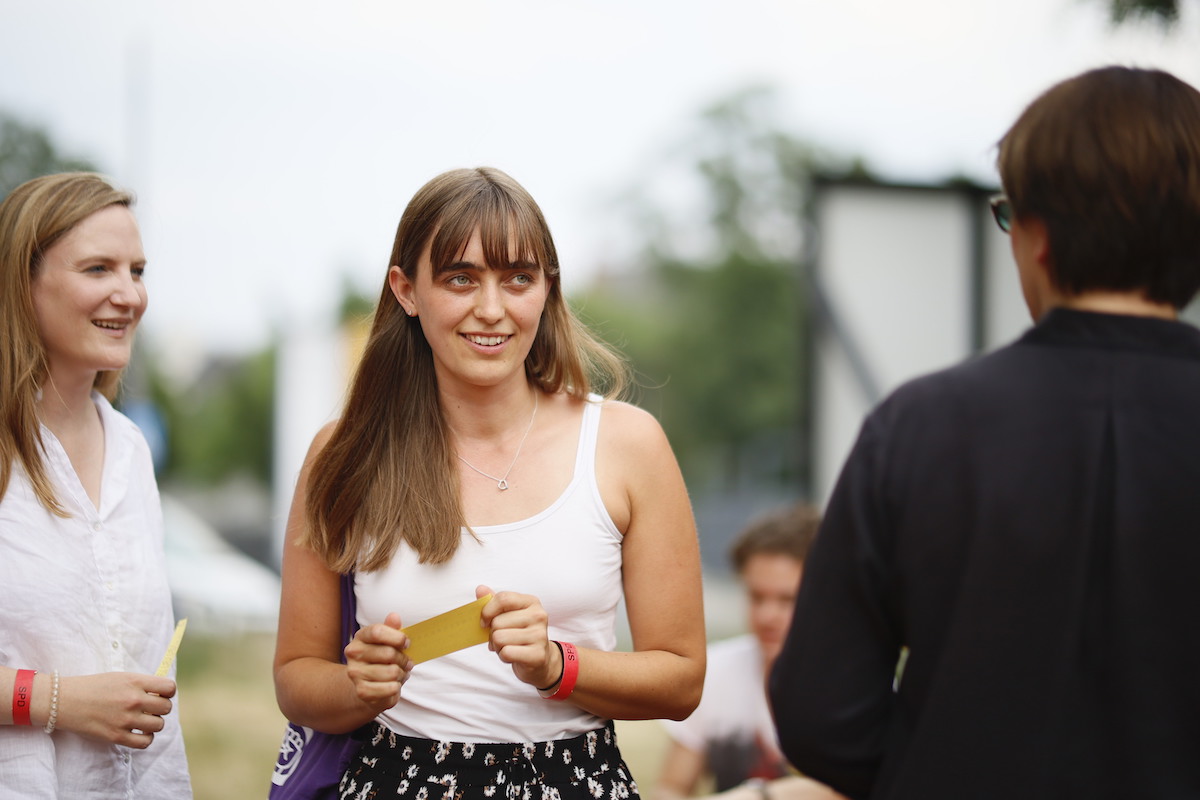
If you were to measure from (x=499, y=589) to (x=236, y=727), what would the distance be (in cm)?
648

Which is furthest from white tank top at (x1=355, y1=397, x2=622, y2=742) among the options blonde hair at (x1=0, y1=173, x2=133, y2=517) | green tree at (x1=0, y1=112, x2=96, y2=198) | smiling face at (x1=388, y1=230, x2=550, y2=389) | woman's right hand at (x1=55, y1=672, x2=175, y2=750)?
green tree at (x1=0, y1=112, x2=96, y2=198)

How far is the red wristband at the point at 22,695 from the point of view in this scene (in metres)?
2.00

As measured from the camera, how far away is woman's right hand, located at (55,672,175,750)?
6.71 feet

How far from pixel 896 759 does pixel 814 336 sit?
134 inches

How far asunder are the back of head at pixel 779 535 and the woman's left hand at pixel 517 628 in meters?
1.50

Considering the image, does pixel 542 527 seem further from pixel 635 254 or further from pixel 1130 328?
pixel 635 254

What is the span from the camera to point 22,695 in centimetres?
200

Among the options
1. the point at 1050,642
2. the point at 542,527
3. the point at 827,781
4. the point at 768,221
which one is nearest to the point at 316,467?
the point at 542,527

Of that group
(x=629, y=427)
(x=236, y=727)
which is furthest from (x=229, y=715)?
(x=629, y=427)

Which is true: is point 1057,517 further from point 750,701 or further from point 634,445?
point 750,701

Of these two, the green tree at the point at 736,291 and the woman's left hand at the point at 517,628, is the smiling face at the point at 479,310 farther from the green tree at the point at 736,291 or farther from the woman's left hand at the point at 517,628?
the green tree at the point at 736,291

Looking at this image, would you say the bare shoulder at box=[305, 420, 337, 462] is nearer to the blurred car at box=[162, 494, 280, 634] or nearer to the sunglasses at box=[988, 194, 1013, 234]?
the sunglasses at box=[988, 194, 1013, 234]

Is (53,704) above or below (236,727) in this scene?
above

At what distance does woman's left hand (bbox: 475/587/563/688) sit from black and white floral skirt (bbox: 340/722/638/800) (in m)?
0.24
